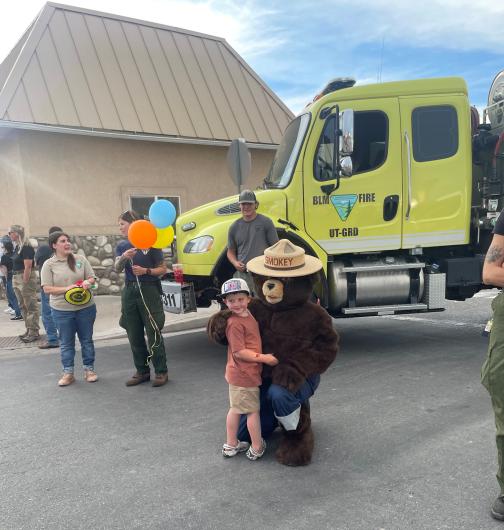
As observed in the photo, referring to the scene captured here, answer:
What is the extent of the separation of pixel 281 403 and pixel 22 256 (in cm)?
520

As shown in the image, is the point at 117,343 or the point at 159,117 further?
the point at 159,117

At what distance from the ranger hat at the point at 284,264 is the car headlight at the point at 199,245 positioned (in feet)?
6.99

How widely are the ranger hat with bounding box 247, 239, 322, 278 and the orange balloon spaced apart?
5.07ft

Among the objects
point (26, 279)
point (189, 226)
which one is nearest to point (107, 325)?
point (26, 279)

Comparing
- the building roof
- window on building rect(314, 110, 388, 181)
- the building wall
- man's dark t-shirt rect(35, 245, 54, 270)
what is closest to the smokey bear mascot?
window on building rect(314, 110, 388, 181)

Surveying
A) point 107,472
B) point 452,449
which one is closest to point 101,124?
point 107,472

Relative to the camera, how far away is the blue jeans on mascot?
2936mm

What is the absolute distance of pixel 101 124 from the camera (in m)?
9.42

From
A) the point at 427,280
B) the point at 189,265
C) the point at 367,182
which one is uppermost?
the point at 367,182

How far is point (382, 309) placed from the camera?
5438 millimetres

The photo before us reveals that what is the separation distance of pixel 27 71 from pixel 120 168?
249cm

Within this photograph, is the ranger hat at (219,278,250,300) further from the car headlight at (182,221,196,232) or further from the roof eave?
the roof eave

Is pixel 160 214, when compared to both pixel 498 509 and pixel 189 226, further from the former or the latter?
pixel 498 509

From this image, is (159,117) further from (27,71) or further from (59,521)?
(59,521)
